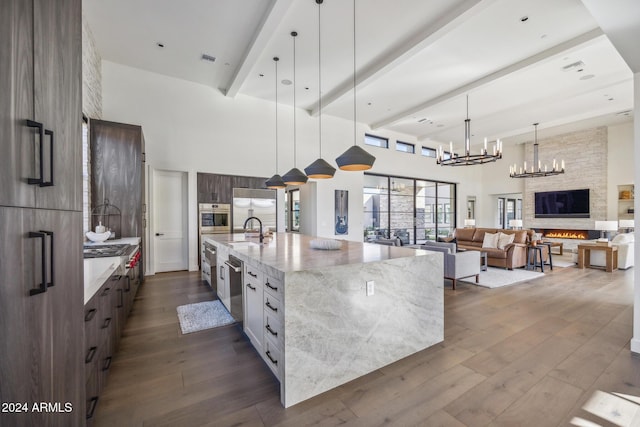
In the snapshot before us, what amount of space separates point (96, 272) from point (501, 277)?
644cm

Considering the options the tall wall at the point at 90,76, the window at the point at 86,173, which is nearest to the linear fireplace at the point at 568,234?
the window at the point at 86,173

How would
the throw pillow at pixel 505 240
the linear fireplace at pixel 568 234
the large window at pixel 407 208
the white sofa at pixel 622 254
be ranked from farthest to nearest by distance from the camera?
the large window at pixel 407 208
the linear fireplace at pixel 568 234
the throw pillow at pixel 505 240
the white sofa at pixel 622 254

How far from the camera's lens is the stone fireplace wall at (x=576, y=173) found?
903cm

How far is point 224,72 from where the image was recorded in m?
5.64

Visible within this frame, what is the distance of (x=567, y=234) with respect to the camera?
385 inches

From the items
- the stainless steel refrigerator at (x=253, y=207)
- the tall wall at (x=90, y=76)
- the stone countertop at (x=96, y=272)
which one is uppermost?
the tall wall at (x=90, y=76)

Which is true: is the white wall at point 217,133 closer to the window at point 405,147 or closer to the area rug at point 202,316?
the window at point 405,147

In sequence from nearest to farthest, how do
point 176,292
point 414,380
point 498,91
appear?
1. point 414,380
2. point 176,292
3. point 498,91

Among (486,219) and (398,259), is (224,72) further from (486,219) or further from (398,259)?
(486,219)

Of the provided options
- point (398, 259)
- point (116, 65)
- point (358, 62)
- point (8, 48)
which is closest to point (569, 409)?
point (398, 259)

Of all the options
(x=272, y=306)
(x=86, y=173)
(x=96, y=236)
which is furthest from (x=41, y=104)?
(x=86, y=173)

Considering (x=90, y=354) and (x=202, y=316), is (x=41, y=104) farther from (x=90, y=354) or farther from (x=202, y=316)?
(x=202, y=316)

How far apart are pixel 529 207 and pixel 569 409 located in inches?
439

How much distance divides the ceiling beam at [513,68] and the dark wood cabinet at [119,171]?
648 cm
